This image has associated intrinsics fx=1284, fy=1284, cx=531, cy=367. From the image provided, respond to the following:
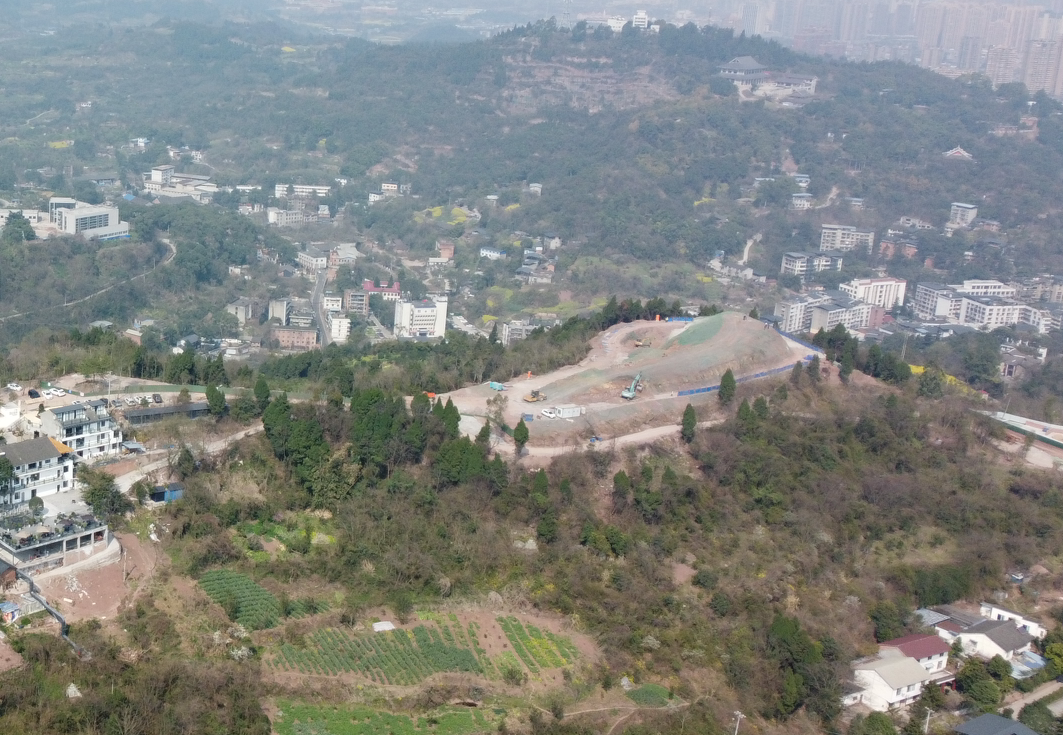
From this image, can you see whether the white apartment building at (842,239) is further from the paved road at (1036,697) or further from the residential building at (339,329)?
the paved road at (1036,697)

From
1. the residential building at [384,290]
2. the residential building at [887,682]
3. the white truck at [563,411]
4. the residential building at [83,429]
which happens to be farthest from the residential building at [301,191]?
the residential building at [887,682]

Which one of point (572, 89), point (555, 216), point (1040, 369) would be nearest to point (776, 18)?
point (572, 89)

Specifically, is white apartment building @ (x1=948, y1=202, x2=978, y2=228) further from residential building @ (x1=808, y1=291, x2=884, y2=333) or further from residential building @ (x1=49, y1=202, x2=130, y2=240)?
residential building @ (x1=49, y1=202, x2=130, y2=240)

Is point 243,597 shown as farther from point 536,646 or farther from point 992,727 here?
point 992,727

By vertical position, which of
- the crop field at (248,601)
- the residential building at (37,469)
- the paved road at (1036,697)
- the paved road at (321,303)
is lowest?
the paved road at (321,303)

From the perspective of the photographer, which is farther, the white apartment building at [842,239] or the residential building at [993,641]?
the white apartment building at [842,239]

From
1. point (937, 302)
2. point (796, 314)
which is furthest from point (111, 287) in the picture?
point (937, 302)

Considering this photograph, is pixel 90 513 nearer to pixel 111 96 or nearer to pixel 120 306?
pixel 120 306
